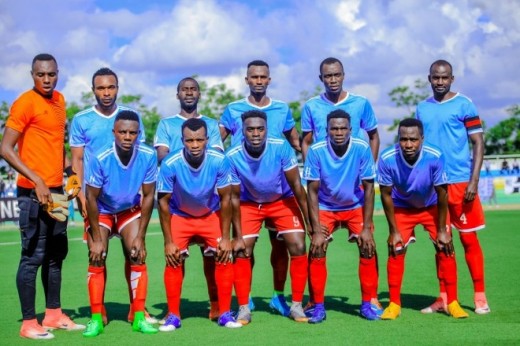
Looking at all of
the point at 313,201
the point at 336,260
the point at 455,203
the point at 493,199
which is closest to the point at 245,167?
the point at 313,201

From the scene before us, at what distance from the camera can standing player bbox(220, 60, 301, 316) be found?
8.48 metres

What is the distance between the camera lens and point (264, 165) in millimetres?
7797

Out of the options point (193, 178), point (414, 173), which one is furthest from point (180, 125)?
point (414, 173)

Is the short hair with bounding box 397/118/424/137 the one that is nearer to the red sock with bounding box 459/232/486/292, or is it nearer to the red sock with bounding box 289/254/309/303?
the red sock with bounding box 459/232/486/292

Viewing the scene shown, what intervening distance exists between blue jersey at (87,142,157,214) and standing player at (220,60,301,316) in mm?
1235

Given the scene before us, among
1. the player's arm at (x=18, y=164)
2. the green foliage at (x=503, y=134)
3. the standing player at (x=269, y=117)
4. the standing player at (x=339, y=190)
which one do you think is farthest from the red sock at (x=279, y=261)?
the green foliage at (x=503, y=134)

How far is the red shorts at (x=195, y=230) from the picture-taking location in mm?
7699

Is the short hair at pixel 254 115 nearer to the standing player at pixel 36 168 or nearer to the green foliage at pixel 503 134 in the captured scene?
the standing player at pixel 36 168

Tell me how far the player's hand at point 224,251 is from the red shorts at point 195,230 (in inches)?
3.0

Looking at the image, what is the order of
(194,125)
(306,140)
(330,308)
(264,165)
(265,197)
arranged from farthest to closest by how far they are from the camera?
(306,140) → (330,308) → (265,197) → (264,165) → (194,125)

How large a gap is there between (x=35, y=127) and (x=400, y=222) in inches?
149

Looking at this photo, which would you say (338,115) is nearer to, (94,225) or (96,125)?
(96,125)

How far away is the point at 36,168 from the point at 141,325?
5.90ft

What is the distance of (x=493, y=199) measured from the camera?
28.4 meters
